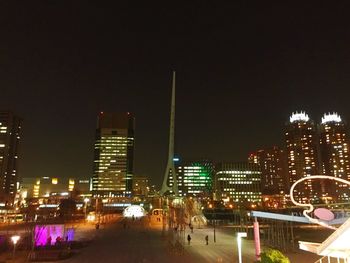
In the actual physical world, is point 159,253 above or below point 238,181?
below

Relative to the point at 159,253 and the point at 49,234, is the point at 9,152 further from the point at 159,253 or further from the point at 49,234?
the point at 159,253

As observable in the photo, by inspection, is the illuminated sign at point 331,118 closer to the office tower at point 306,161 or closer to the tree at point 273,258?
the office tower at point 306,161

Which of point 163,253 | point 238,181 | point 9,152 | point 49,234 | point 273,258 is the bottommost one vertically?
point 163,253

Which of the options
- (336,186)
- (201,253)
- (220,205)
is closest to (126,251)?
(201,253)

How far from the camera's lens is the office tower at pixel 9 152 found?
454ft

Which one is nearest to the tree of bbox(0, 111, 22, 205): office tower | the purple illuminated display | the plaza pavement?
the plaza pavement

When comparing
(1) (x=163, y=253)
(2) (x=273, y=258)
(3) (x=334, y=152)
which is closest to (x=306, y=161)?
(3) (x=334, y=152)

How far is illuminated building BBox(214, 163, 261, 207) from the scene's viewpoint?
176 meters

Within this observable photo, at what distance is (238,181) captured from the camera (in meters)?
178

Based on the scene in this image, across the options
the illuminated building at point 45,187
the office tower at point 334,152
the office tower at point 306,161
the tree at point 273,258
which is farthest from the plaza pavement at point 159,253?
the office tower at point 306,161

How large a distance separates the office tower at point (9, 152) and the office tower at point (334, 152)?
15243cm

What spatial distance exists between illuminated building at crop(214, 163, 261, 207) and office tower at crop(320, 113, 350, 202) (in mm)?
37139

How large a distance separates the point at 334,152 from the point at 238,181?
54326mm

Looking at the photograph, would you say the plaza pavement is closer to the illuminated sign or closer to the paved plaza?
the paved plaza
